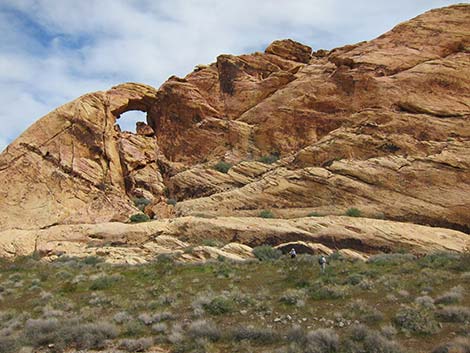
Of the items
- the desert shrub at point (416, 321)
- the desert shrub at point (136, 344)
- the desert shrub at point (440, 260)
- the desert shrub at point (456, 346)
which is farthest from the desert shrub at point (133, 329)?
the desert shrub at point (440, 260)

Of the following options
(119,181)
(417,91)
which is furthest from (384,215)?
(119,181)

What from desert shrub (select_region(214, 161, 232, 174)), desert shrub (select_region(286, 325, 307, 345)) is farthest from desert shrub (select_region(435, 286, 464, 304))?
desert shrub (select_region(214, 161, 232, 174))

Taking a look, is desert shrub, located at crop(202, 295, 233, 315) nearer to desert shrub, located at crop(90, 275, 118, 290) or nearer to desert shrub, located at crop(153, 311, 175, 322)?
desert shrub, located at crop(153, 311, 175, 322)

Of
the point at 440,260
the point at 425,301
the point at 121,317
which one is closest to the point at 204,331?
the point at 121,317

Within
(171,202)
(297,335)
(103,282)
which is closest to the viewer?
(297,335)

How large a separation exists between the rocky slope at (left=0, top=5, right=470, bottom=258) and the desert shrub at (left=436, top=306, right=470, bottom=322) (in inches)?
416

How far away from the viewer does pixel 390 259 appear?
58.4 ft

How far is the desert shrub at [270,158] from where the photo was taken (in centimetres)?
3203

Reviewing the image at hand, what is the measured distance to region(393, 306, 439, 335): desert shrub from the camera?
929 centimetres

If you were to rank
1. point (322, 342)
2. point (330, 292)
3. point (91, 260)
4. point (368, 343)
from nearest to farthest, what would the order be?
1. point (368, 343)
2. point (322, 342)
3. point (330, 292)
4. point (91, 260)

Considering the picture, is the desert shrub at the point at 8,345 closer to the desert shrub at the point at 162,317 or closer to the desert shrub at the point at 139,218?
the desert shrub at the point at 162,317

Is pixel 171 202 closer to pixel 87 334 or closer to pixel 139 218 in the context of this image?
pixel 139 218

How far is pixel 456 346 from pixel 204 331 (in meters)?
5.35

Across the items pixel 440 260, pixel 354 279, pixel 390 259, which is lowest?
pixel 390 259
